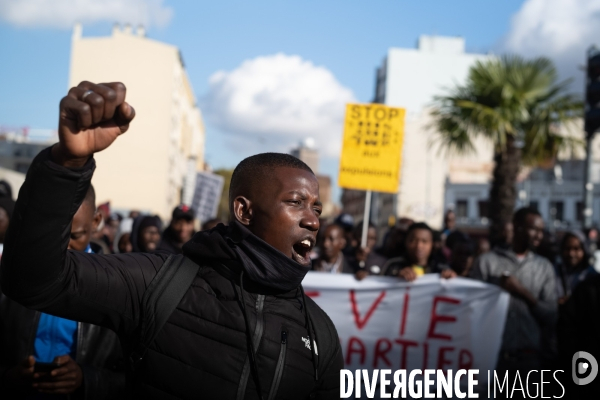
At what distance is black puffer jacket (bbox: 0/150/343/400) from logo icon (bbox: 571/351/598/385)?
92.0 inches

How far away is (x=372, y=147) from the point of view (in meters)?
8.32

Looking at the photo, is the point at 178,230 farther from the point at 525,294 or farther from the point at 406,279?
the point at 525,294

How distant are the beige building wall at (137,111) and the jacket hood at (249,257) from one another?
127ft

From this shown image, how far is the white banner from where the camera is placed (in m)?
6.07

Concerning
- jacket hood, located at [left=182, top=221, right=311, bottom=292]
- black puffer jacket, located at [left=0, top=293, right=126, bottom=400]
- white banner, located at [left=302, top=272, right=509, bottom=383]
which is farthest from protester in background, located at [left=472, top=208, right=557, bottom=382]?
jacket hood, located at [left=182, top=221, right=311, bottom=292]

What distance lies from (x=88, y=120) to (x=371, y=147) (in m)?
6.88

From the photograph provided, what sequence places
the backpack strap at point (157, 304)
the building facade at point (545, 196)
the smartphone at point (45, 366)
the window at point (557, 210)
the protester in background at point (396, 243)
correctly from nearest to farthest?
the backpack strap at point (157, 304) → the smartphone at point (45, 366) → the protester in background at point (396, 243) → the building facade at point (545, 196) → the window at point (557, 210)

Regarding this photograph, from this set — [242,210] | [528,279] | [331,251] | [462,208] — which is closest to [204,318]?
[242,210]

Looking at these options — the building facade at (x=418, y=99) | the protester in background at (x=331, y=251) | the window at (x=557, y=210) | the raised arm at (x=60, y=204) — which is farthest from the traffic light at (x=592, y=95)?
the building facade at (x=418, y=99)

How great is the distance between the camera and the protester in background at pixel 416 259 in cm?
604

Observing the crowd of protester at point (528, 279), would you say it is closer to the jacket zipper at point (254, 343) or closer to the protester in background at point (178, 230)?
the protester in background at point (178, 230)

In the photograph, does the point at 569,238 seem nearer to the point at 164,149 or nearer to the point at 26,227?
the point at 26,227

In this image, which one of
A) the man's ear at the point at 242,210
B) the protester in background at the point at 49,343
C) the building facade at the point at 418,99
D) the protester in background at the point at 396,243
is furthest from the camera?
the building facade at the point at 418,99

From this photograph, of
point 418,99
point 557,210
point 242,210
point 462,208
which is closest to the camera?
point 242,210
